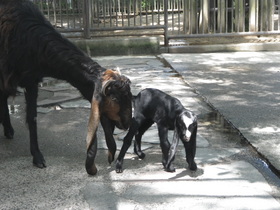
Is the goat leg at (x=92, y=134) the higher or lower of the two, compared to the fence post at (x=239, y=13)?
lower

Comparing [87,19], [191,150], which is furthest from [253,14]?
[191,150]

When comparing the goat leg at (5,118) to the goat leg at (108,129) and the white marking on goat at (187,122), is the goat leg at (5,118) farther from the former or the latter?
the white marking on goat at (187,122)

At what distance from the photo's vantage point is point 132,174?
4.05 m

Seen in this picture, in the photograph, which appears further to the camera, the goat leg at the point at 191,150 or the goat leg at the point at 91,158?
the goat leg at the point at 191,150

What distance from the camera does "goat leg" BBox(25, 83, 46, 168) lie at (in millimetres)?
4309

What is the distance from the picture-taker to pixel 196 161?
4301 mm

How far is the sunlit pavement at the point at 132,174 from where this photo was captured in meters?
3.51

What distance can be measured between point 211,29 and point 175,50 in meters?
1.74

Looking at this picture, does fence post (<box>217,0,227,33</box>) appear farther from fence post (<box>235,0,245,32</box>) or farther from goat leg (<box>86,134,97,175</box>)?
goat leg (<box>86,134,97,175</box>)

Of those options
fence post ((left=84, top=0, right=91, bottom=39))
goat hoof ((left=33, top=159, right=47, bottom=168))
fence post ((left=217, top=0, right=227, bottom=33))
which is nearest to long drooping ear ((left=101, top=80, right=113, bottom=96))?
goat hoof ((left=33, top=159, right=47, bottom=168))

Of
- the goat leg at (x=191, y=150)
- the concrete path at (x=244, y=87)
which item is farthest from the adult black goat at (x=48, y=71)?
the concrete path at (x=244, y=87)

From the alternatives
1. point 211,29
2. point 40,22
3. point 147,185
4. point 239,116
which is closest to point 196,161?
point 147,185

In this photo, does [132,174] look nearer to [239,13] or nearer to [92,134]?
[92,134]

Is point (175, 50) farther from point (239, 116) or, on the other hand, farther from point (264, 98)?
point (239, 116)
